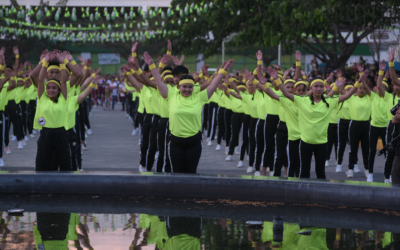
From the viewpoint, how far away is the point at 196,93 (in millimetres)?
7875

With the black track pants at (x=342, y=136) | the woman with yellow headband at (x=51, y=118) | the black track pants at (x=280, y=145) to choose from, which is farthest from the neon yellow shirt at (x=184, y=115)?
the black track pants at (x=342, y=136)

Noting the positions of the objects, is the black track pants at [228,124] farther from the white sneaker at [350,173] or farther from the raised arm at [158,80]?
Result: the raised arm at [158,80]

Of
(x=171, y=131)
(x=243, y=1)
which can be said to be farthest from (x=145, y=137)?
(x=243, y=1)

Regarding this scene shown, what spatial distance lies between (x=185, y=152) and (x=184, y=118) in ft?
1.65

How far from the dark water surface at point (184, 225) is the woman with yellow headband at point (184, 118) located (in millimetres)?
603

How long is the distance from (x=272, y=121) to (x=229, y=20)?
11.6 meters

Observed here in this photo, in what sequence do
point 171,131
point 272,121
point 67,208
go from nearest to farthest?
1. point 67,208
2. point 171,131
3. point 272,121

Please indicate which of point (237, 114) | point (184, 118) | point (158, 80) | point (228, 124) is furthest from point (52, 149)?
point (228, 124)

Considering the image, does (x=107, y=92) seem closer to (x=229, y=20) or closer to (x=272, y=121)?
(x=229, y=20)

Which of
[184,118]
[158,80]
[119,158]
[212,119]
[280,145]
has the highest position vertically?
[158,80]

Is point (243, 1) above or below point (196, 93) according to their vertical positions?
above

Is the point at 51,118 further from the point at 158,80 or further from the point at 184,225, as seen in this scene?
the point at 184,225

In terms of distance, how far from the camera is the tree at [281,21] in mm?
14031

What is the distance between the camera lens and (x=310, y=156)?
8.45 meters
